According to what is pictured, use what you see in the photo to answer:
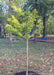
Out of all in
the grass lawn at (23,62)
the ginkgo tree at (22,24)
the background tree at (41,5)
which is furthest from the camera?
the background tree at (41,5)

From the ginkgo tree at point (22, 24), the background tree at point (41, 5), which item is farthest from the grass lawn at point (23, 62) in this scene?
the background tree at point (41, 5)

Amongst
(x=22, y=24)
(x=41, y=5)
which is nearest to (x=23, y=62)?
(x=22, y=24)

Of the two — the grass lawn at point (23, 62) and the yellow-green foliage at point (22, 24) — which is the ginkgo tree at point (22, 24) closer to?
the yellow-green foliage at point (22, 24)

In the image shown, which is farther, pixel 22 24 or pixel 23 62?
pixel 23 62

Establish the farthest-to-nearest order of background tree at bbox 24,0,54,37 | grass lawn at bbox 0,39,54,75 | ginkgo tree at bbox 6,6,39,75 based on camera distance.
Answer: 1. background tree at bbox 24,0,54,37
2. grass lawn at bbox 0,39,54,75
3. ginkgo tree at bbox 6,6,39,75

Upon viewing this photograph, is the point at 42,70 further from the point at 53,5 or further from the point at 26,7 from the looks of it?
the point at 26,7

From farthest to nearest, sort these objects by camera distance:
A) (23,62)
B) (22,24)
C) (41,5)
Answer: (41,5)
(23,62)
(22,24)

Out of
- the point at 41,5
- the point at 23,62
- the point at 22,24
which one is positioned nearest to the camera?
the point at 22,24

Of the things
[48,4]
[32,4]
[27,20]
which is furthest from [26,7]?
[27,20]

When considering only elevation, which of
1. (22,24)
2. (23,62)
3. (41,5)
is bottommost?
(23,62)

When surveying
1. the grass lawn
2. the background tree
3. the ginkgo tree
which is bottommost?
the grass lawn

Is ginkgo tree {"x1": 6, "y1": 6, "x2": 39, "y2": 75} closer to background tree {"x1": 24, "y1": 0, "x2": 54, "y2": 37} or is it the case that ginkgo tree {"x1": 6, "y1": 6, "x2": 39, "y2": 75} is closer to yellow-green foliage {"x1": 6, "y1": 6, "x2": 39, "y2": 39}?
yellow-green foliage {"x1": 6, "y1": 6, "x2": 39, "y2": 39}

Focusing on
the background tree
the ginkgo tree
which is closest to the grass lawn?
the ginkgo tree

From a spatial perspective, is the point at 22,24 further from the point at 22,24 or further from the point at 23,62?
the point at 23,62
